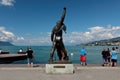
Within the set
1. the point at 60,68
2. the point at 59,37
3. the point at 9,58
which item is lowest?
the point at 60,68

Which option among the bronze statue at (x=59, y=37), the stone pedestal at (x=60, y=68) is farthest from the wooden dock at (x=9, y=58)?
the stone pedestal at (x=60, y=68)

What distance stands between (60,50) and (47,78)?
3.55 m

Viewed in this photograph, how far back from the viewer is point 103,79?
14375mm

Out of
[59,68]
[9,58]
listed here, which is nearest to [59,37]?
[59,68]

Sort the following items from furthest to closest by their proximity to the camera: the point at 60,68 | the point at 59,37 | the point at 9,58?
the point at 9,58, the point at 59,37, the point at 60,68

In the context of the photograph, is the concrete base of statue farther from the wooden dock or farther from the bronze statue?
the wooden dock

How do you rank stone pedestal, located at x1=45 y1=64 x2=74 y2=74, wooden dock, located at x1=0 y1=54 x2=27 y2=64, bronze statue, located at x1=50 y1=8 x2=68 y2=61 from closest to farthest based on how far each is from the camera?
stone pedestal, located at x1=45 y1=64 x2=74 y2=74 → bronze statue, located at x1=50 y1=8 x2=68 y2=61 → wooden dock, located at x1=0 y1=54 x2=27 y2=64

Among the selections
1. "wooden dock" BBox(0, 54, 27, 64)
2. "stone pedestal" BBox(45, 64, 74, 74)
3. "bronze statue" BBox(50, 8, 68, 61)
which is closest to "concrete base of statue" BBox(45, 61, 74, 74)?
"stone pedestal" BBox(45, 64, 74, 74)

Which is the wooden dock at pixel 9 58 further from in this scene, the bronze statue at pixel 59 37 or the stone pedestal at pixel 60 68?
the stone pedestal at pixel 60 68

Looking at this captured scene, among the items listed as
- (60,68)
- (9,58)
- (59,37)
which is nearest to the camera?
(60,68)

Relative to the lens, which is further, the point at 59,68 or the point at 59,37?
the point at 59,37

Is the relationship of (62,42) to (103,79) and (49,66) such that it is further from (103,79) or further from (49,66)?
(103,79)

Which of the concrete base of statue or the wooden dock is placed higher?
the wooden dock

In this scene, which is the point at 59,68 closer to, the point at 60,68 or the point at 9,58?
the point at 60,68
